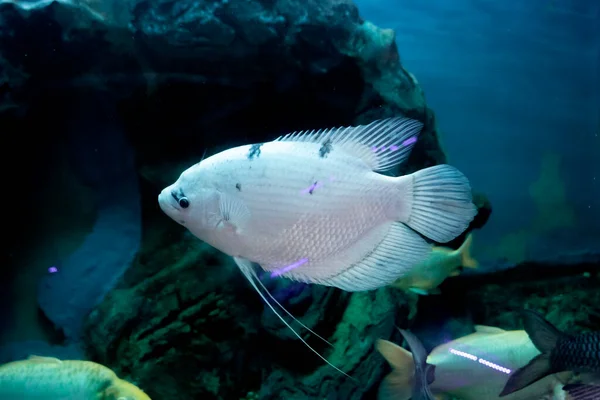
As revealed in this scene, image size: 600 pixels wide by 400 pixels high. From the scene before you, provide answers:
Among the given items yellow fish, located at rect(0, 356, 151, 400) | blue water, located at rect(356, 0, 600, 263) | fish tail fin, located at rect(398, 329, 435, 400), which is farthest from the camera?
blue water, located at rect(356, 0, 600, 263)

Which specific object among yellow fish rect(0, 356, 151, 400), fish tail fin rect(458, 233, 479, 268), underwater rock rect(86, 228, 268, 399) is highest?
fish tail fin rect(458, 233, 479, 268)

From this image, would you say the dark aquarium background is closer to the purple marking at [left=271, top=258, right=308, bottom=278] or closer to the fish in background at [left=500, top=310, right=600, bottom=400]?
the fish in background at [left=500, top=310, right=600, bottom=400]

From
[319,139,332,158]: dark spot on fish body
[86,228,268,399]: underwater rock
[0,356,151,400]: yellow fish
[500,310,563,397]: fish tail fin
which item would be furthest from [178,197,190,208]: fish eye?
[86,228,268,399]: underwater rock

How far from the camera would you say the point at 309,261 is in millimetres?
933

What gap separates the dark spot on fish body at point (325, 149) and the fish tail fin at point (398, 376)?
35.0 inches

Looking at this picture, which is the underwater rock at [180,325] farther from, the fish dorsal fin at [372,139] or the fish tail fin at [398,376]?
the fish dorsal fin at [372,139]

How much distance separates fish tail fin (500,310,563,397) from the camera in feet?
4.29

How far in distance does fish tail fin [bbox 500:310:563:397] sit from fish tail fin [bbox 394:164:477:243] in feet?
2.04

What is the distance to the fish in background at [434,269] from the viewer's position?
186 centimetres

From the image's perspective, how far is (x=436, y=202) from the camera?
928 mm

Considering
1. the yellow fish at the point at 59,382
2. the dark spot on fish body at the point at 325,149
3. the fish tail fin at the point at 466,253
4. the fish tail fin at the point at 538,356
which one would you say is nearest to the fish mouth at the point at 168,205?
the dark spot on fish body at the point at 325,149

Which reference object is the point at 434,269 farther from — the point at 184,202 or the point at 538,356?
the point at 184,202

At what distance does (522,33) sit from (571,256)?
1.83 meters

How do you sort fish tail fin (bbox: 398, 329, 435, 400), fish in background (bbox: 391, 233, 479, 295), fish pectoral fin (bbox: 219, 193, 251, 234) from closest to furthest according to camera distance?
fish pectoral fin (bbox: 219, 193, 251, 234), fish tail fin (bbox: 398, 329, 435, 400), fish in background (bbox: 391, 233, 479, 295)
